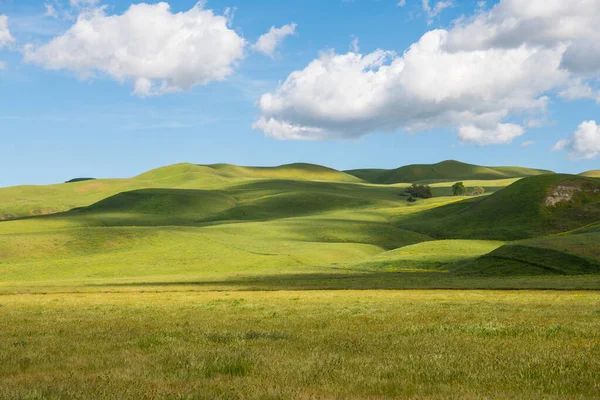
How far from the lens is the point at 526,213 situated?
511ft

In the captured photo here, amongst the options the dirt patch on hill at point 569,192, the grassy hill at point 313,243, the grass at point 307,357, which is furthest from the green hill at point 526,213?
the grass at point 307,357

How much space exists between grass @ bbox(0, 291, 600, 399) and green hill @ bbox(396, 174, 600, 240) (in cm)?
13140

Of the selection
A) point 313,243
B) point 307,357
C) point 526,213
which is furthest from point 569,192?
point 307,357

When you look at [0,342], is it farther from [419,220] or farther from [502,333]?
[419,220]

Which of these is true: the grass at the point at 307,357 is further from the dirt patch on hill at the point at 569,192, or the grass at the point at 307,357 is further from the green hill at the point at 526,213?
the dirt patch on hill at the point at 569,192

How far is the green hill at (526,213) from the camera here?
146875 millimetres

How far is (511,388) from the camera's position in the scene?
10516mm

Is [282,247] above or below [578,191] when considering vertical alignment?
below

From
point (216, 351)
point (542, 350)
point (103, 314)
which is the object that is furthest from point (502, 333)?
point (103, 314)

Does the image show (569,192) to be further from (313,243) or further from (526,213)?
(313,243)

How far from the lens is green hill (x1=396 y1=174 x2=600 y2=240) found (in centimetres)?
14688

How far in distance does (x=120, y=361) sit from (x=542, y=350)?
33.9 ft

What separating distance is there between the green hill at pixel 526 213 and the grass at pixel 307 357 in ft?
431

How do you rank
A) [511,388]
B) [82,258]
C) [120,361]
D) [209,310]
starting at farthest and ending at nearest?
[82,258], [209,310], [120,361], [511,388]
